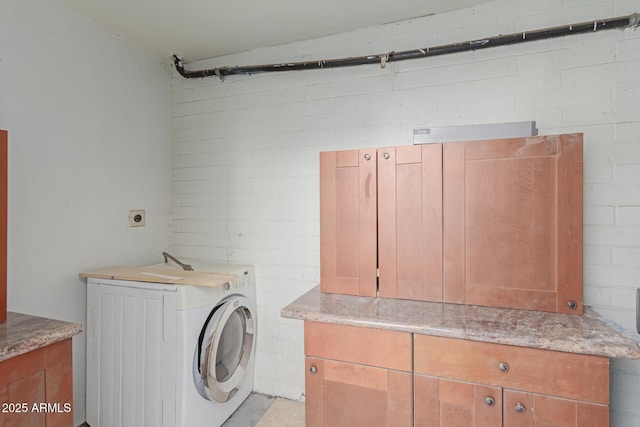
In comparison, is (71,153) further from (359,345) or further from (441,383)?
(441,383)

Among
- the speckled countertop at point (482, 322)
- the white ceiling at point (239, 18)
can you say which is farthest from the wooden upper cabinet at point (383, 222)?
the white ceiling at point (239, 18)

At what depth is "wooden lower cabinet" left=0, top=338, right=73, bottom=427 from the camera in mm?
1073

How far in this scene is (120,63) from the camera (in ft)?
7.41

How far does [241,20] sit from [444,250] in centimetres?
194

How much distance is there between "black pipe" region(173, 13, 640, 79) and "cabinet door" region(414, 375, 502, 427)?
1809 mm

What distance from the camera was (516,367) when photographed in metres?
1.23

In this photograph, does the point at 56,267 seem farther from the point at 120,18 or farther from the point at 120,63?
the point at 120,18

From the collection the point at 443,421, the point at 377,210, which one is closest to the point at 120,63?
the point at 377,210

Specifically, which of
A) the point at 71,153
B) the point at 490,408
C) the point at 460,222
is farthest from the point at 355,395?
the point at 71,153

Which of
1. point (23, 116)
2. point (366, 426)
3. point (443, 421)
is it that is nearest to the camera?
point (443, 421)

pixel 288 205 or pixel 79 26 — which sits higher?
pixel 79 26

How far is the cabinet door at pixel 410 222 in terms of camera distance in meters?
1.62

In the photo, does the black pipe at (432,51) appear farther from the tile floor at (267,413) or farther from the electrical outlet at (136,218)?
the tile floor at (267,413)

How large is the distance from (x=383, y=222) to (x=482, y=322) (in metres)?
0.66
